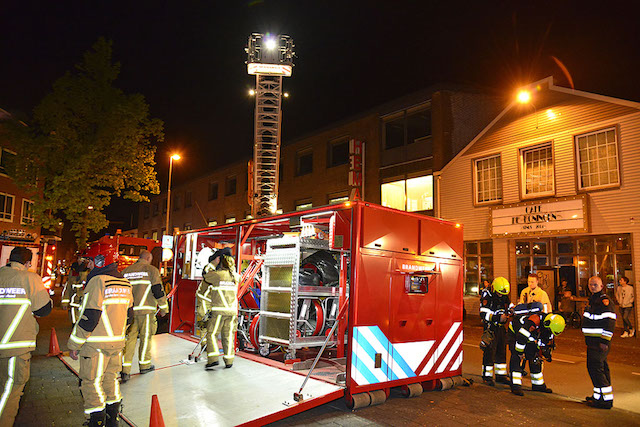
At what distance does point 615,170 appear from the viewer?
13.4m

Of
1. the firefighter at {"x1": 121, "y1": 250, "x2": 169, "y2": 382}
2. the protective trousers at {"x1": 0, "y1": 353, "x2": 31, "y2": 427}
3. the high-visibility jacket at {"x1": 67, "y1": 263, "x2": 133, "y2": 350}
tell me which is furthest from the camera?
the firefighter at {"x1": 121, "y1": 250, "x2": 169, "y2": 382}

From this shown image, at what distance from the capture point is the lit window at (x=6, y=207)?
26875 mm

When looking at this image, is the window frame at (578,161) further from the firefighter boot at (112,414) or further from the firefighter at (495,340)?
the firefighter boot at (112,414)

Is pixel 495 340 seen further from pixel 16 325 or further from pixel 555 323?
pixel 16 325

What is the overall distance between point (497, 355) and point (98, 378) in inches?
243

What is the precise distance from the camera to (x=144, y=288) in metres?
6.80

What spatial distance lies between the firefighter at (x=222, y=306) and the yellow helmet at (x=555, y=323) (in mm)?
4967

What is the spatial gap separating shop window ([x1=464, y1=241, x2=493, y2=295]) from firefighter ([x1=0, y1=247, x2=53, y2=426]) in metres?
15.1

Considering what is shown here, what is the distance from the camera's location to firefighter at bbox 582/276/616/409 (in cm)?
613

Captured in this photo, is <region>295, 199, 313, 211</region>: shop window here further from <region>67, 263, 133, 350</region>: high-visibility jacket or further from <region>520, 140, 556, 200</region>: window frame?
<region>67, 263, 133, 350</region>: high-visibility jacket

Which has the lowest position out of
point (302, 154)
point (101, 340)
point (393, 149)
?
point (101, 340)

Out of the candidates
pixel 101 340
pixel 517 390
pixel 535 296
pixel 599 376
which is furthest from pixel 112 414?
pixel 535 296

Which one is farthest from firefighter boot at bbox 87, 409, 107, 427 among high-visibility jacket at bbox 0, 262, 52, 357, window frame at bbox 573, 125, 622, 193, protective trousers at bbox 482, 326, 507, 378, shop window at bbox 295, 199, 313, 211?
shop window at bbox 295, 199, 313, 211

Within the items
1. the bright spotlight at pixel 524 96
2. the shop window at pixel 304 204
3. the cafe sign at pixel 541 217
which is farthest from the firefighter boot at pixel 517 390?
the shop window at pixel 304 204
